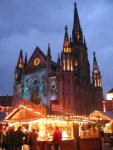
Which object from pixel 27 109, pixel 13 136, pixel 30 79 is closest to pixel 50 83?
pixel 30 79

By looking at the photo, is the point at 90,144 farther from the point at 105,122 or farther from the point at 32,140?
the point at 105,122

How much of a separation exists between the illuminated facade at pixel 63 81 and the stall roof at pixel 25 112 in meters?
27.2

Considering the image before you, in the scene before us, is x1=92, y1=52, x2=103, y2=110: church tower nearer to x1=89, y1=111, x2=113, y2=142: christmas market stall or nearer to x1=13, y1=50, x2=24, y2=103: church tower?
x1=13, y1=50, x2=24, y2=103: church tower

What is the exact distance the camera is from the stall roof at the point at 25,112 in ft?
52.6

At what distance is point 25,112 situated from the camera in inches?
680

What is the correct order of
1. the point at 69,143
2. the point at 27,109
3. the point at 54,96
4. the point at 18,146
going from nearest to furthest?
the point at 18,146 → the point at 69,143 → the point at 27,109 → the point at 54,96

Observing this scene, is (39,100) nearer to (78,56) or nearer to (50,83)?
(50,83)

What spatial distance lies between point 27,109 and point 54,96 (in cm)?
3127

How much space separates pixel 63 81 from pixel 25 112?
3118 cm

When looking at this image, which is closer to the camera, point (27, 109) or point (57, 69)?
point (27, 109)

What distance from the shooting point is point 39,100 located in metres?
49.8

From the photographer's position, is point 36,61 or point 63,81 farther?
point 36,61

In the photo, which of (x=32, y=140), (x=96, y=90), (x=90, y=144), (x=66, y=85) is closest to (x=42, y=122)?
(x=32, y=140)

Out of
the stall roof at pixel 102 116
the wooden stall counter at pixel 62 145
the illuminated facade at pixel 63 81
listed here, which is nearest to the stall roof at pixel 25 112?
the wooden stall counter at pixel 62 145
